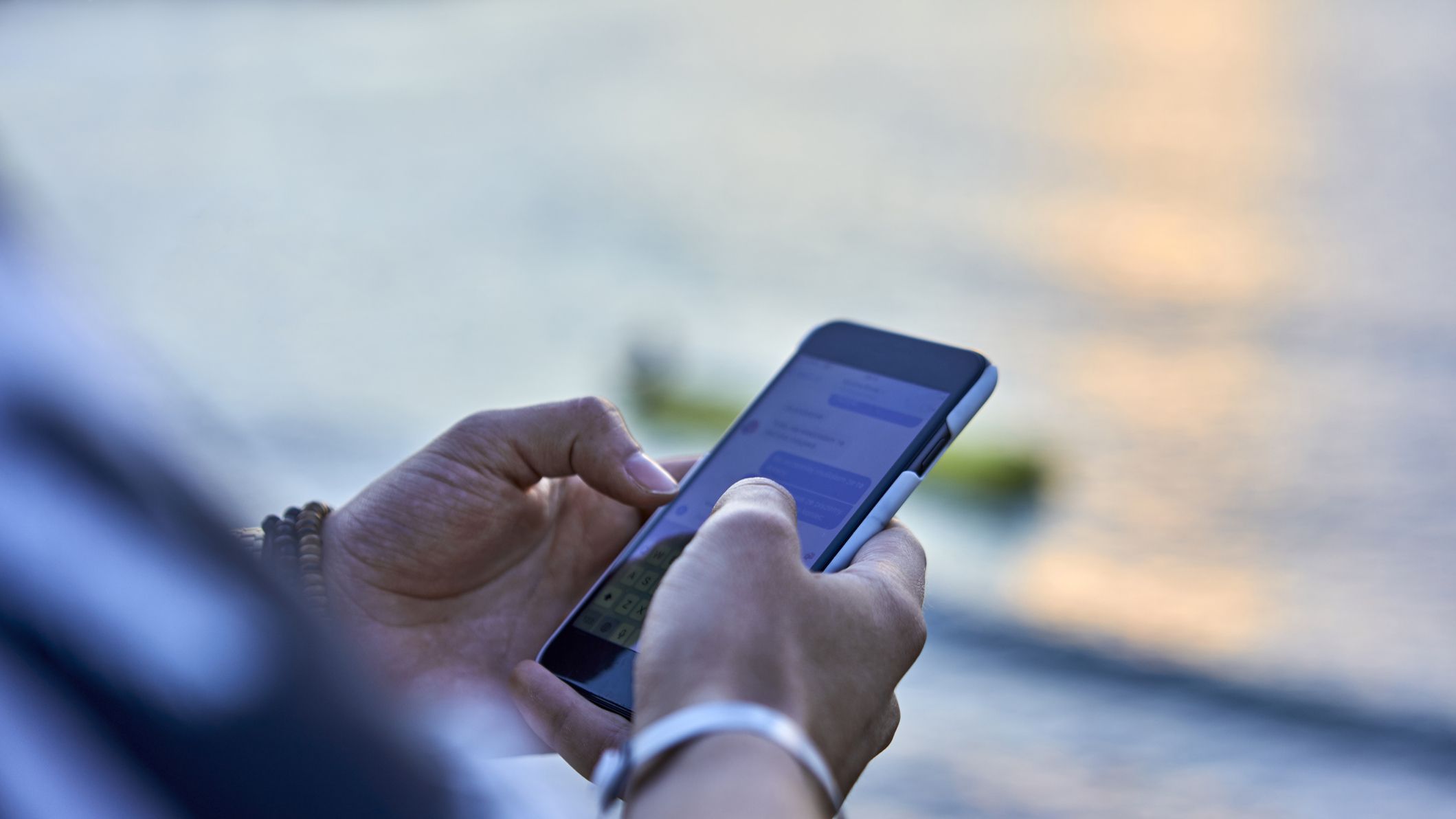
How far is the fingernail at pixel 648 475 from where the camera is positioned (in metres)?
1.18

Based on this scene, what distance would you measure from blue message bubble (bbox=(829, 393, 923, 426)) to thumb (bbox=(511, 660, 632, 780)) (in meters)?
0.37

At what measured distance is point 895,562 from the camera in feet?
3.06

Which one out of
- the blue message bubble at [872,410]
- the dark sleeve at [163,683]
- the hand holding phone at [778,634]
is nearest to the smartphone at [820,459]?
the blue message bubble at [872,410]

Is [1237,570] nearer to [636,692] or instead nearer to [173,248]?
[636,692]

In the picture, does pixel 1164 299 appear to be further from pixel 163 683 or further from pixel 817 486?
pixel 163 683

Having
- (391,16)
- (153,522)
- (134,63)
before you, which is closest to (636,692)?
(153,522)

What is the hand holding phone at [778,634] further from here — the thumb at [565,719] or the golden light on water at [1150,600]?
the golden light on water at [1150,600]

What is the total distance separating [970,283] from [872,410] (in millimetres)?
2483

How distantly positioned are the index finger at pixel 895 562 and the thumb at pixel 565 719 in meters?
0.24

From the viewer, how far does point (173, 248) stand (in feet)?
11.4

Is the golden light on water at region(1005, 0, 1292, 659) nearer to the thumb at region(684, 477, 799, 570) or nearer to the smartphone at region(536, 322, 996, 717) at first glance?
the smartphone at region(536, 322, 996, 717)

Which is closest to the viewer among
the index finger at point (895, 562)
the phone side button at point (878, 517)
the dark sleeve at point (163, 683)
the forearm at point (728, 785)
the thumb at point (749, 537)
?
the dark sleeve at point (163, 683)

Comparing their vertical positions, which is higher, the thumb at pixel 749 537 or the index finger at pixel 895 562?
the thumb at pixel 749 537

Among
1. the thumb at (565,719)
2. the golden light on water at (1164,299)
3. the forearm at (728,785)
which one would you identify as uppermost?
the forearm at (728,785)
